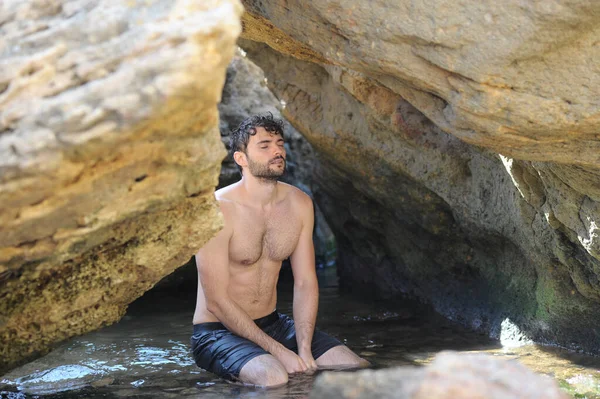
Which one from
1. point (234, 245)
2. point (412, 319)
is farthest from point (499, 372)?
point (412, 319)

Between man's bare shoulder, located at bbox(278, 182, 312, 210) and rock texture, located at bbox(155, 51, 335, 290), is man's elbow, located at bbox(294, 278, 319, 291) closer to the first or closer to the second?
man's bare shoulder, located at bbox(278, 182, 312, 210)

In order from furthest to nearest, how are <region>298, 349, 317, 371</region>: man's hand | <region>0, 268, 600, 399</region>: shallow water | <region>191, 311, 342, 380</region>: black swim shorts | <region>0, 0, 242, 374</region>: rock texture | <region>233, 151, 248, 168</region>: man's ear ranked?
<region>233, 151, 248, 168</region>: man's ear < <region>298, 349, 317, 371</region>: man's hand < <region>191, 311, 342, 380</region>: black swim shorts < <region>0, 268, 600, 399</region>: shallow water < <region>0, 0, 242, 374</region>: rock texture

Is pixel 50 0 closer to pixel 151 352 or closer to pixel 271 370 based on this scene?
pixel 271 370

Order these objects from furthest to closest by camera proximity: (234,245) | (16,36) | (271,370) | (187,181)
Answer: (234,245) → (271,370) → (187,181) → (16,36)

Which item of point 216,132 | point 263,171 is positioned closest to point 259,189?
point 263,171

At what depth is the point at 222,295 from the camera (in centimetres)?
477

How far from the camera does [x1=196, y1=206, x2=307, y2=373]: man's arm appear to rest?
4.71 metres

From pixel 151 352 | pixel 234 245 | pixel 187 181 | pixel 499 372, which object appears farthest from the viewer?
pixel 151 352

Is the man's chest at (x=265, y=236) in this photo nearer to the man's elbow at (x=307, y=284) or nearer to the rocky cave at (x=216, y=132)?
the man's elbow at (x=307, y=284)

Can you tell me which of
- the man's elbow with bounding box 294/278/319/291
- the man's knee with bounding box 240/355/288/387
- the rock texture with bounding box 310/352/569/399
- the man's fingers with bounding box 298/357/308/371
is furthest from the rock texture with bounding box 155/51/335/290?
the rock texture with bounding box 310/352/569/399

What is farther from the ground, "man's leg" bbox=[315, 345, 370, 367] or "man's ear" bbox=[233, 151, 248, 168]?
"man's ear" bbox=[233, 151, 248, 168]

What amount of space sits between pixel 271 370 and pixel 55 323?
1.34 metres

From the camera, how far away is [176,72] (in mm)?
2383

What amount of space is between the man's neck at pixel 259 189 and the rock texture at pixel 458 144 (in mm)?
874
